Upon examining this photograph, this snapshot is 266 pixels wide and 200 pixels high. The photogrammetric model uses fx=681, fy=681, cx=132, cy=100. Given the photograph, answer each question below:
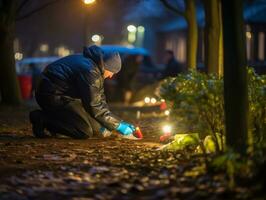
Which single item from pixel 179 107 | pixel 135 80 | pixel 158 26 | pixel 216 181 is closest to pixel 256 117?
pixel 179 107

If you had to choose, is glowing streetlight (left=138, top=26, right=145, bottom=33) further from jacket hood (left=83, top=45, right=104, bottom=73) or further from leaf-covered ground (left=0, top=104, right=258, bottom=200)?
leaf-covered ground (left=0, top=104, right=258, bottom=200)

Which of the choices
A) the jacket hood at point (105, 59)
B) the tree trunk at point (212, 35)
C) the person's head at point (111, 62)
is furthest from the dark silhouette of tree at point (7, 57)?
the person's head at point (111, 62)

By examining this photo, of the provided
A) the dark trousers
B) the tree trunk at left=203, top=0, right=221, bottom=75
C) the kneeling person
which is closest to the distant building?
the tree trunk at left=203, top=0, right=221, bottom=75

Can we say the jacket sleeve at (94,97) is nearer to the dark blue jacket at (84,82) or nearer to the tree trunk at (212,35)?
the dark blue jacket at (84,82)

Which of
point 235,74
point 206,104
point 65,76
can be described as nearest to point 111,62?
point 65,76

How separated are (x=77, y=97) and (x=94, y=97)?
2.30 feet

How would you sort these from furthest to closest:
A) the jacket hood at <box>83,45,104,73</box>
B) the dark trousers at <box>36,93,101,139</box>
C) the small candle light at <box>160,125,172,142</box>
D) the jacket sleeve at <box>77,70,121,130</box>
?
the dark trousers at <box>36,93,101,139</box> → the jacket hood at <box>83,45,104,73</box> → the small candle light at <box>160,125,172,142</box> → the jacket sleeve at <box>77,70,121,130</box>

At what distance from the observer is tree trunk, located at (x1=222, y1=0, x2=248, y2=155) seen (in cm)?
730

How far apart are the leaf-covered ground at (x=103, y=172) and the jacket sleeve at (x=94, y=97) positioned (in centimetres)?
35

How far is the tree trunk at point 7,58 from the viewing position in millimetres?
20250

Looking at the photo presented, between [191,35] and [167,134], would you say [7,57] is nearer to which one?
[191,35]

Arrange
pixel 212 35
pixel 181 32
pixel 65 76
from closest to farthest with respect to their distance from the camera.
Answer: pixel 65 76, pixel 212 35, pixel 181 32

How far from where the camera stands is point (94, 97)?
35.1ft

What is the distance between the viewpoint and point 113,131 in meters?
12.0
